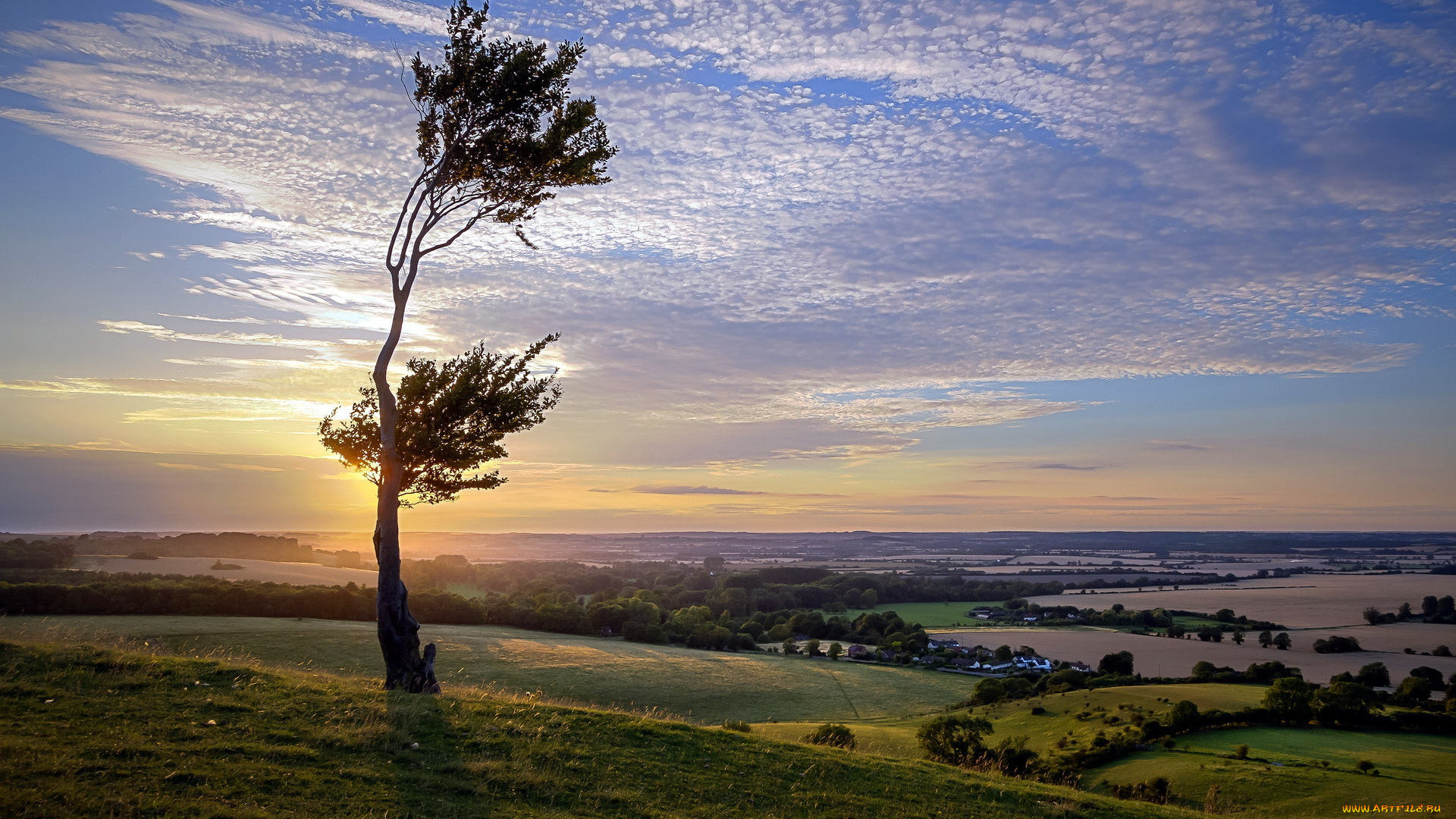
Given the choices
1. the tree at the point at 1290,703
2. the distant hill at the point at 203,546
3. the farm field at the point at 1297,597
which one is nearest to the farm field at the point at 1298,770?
the tree at the point at 1290,703

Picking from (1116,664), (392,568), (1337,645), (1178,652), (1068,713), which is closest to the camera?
(392,568)

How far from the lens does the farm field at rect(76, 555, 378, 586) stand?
6419cm

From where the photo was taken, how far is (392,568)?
54.5 ft

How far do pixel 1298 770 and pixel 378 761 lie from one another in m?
38.0

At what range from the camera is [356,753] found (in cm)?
1014

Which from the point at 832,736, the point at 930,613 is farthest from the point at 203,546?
the point at 930,613

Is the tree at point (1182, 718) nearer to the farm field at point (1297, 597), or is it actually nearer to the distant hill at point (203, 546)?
the farm field at point (1297, 597)

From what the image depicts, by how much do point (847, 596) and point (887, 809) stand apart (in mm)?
112455

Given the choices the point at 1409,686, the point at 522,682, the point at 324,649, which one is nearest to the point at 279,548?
the point at 324,649

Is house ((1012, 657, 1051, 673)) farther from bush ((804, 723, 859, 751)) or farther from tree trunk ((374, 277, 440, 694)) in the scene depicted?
tree trunk ((374, 277, 440, 694))

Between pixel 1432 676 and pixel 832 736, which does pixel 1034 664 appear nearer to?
pixel 1432 676

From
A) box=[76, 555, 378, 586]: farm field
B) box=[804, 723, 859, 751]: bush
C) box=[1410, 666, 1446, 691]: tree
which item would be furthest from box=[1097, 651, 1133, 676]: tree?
box=[76, 555, 378, 586]: farm field

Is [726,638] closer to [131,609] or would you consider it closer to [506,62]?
[131,609]

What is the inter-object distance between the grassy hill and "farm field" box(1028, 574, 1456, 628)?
355ft
